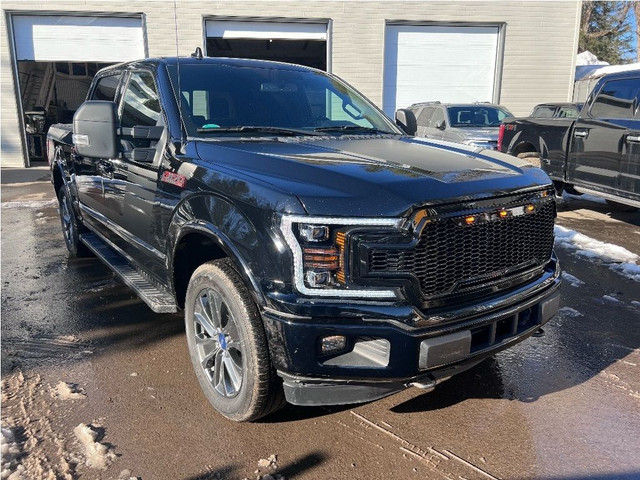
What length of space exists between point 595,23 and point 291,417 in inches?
1615

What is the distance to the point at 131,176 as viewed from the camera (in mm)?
3760

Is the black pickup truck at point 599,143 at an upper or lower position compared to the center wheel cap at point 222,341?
upper

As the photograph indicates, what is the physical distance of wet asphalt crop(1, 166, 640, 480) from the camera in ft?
8.50

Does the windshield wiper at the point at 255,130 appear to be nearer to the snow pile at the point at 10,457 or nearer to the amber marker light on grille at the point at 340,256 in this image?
the amber marker light on grille at the point at 340,256

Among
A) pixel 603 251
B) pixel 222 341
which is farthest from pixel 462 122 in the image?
pixel 222 341

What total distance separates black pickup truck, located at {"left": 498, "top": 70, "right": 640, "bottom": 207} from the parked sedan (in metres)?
2.41

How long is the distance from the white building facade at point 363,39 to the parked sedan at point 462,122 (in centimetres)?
329

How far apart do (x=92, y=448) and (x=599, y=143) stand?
7.29 metres

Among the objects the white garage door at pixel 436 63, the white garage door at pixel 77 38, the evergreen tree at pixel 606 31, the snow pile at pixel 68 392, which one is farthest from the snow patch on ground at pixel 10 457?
the evergreen tree at pixel 606 31

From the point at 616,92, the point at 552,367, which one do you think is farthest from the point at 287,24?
the point at 552,367

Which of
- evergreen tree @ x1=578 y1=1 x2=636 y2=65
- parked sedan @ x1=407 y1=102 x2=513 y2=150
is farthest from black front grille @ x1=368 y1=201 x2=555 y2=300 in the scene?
evergreen tree @ x1=578 y1=1 x2=636 y2=65

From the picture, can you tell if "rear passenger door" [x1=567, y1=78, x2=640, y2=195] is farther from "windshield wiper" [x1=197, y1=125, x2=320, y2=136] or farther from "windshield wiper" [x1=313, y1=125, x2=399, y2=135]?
"windshield wiper" [x1=197, y1=125, x2=320, y2=136]

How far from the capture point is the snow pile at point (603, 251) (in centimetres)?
564

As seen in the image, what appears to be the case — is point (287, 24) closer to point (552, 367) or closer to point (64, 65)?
point (64, 65)
